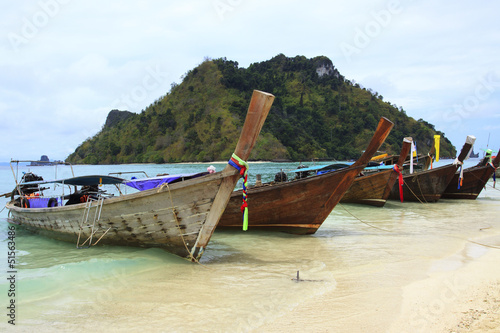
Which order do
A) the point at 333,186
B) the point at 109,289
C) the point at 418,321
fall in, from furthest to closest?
the point at 333,186, the point at 109,289, the point at 418,321

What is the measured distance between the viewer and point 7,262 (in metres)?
7.61

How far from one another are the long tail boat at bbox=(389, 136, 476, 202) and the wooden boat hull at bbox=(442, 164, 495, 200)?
228cm

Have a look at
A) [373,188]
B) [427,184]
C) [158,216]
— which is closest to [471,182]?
[427,184]

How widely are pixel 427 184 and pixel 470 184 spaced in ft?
12.3

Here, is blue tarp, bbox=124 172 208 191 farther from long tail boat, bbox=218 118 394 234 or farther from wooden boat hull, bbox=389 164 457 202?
wooden boat hull, bbox=389 164 457 202

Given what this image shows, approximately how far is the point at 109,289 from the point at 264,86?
3309 inches

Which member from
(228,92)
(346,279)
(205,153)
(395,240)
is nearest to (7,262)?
(346,279)

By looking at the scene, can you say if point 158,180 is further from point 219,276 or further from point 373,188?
point 373,188

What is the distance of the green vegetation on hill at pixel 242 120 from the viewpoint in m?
73.2

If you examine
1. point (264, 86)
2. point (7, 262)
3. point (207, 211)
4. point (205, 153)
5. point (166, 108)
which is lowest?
point (7, 262)

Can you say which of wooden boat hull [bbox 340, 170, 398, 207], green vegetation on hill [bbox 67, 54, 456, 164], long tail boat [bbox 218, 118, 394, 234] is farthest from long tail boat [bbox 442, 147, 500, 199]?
green vegetation on hill [bbox 67, 54, 456, 164]

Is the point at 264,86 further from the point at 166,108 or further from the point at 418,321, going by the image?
the point at 418,321

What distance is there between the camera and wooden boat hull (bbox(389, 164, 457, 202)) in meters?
15.8

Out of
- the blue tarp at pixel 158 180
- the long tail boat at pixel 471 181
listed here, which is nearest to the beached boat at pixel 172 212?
the blue tarp at pixel 158 180
